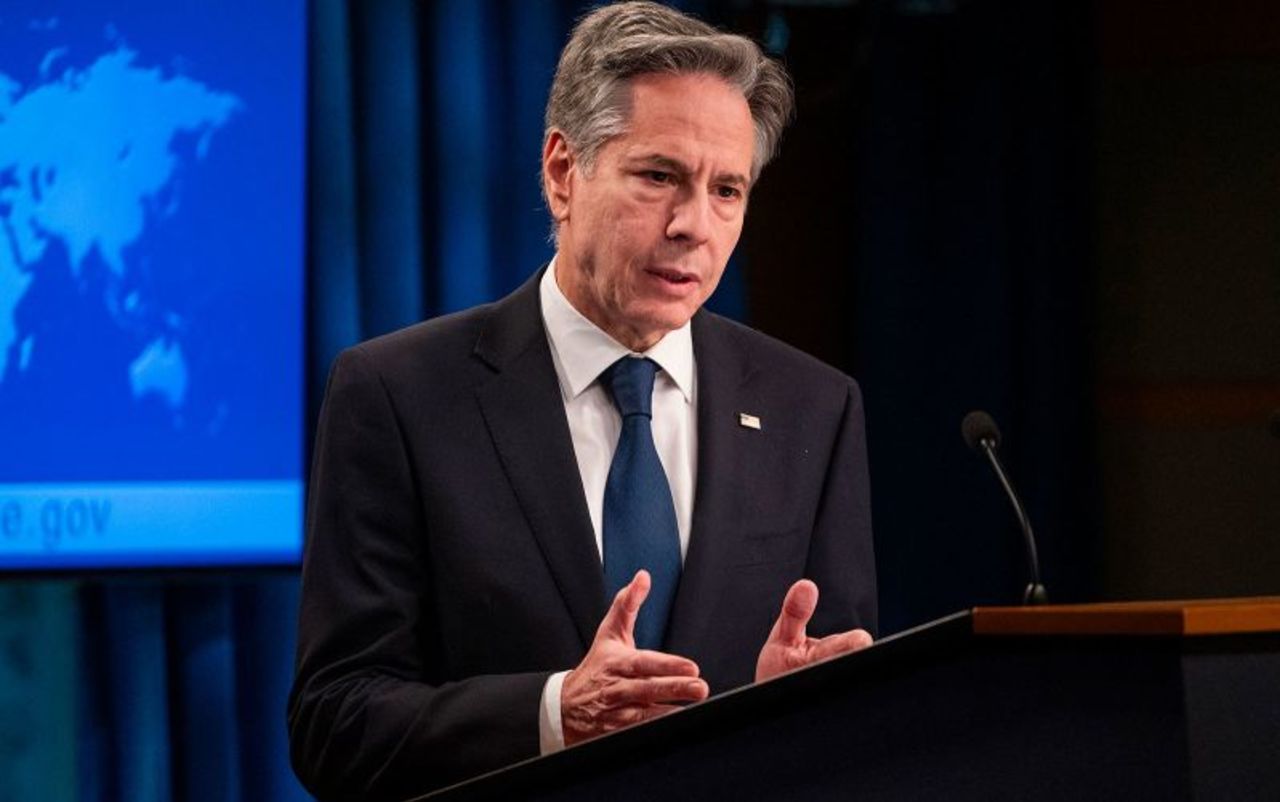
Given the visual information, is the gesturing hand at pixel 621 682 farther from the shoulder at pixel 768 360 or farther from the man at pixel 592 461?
the shoulder at pixel 768 360

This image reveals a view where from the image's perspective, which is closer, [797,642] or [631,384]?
[797,642]

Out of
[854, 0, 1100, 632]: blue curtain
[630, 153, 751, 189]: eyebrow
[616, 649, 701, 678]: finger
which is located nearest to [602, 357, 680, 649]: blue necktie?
[630, 153, 751, 189]: eyebrow

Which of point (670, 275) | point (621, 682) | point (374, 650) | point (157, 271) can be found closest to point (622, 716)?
point (621, 682)

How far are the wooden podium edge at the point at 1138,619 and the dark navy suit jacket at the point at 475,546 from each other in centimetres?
70

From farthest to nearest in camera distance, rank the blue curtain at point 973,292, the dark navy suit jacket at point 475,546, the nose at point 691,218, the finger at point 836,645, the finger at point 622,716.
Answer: the blue curtain at point 973,292
the nose at point 691,218
the dark navy suit jacket at point 475,546
the finger at point 836,645
the finger at point 622,716

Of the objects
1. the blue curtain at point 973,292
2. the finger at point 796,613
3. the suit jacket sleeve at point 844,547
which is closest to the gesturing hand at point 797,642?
→ the finger at point 796,613

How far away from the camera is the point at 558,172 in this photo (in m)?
2.15

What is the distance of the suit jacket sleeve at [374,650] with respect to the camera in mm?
1727

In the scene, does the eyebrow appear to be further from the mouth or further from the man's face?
the mouth

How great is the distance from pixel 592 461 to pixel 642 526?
10 centimetres

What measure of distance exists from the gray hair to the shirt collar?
17 centimetres

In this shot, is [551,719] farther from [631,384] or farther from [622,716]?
[631,384]

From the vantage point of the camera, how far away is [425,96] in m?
3.57

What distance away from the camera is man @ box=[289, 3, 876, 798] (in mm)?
1896
